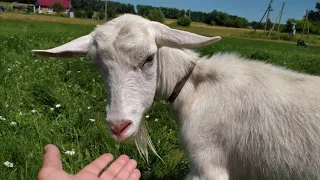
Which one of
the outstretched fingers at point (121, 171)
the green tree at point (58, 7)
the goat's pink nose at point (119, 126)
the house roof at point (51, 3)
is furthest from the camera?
the house roof at point (51, 3)

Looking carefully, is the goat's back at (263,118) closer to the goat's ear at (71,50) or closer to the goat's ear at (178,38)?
the goat's ear at (178,38)

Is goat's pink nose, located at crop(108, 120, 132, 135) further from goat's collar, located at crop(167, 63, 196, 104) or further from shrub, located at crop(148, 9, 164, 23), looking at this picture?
shrub, located at crop(148, 9, 164, 23)

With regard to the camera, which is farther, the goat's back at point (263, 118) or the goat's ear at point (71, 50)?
the goat's ear at point (71, 50)

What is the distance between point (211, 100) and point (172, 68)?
0.39 meters

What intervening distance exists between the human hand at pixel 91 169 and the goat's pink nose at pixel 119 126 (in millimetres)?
360

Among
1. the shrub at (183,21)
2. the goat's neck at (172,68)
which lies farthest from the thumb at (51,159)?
the shrub at (183,21)

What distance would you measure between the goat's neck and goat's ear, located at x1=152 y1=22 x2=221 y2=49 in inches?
7.8

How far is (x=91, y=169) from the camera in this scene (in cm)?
271

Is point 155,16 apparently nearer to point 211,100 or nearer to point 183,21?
point 211,100

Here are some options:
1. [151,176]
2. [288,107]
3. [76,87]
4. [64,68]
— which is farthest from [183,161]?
[64,68]

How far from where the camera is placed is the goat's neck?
2969mm

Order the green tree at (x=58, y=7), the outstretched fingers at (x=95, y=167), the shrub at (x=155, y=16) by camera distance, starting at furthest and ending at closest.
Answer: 1. the green tree at (x=58, y=7)
2. the shrub at (x=155, y=16)
3. the outstretched fingers at (x=95, y=167)

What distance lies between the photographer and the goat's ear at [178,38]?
2.58m

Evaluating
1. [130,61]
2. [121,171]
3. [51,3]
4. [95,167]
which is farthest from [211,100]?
[51,3]
